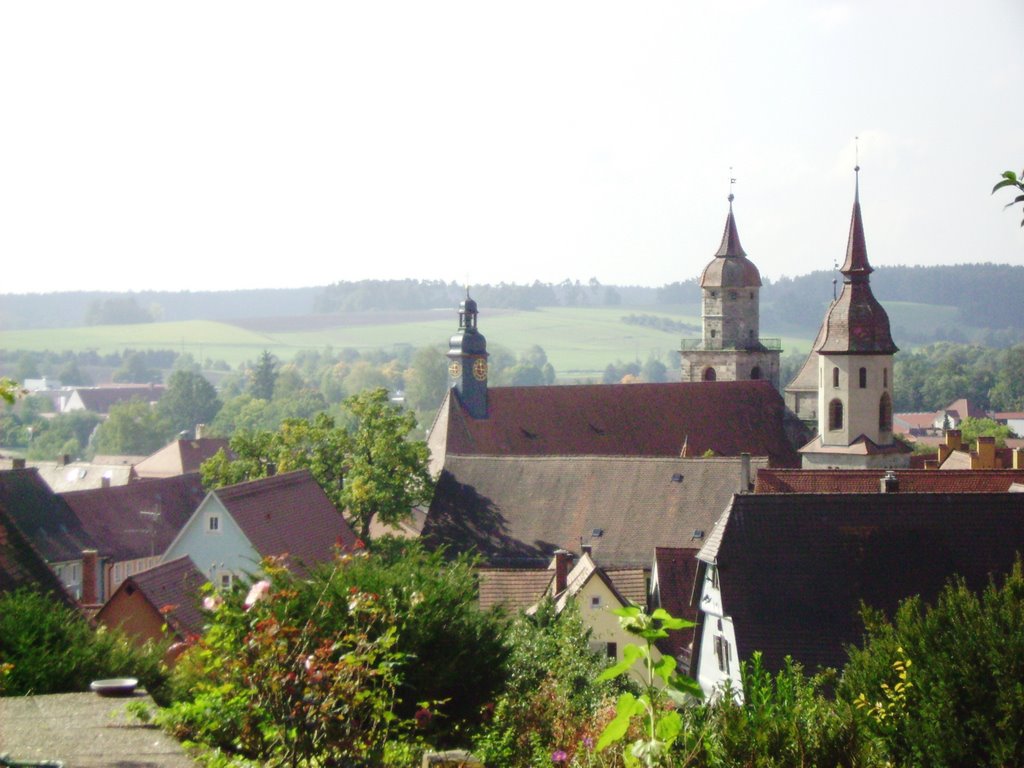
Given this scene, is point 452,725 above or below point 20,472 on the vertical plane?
above

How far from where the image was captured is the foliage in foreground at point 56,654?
11.6m

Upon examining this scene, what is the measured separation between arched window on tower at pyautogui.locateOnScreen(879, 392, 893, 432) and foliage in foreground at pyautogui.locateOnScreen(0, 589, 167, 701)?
3792cm

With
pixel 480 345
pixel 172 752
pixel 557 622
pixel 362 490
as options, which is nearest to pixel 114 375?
pixel 480 345

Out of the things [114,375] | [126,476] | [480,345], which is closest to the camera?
[480,345]

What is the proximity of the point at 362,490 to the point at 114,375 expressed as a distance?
150 meters

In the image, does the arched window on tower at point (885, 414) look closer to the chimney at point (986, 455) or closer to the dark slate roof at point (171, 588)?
the chimney at point (986, 455)

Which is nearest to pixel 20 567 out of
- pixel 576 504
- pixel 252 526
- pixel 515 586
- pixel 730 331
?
pixel 252 526

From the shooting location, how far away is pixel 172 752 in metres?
7.94

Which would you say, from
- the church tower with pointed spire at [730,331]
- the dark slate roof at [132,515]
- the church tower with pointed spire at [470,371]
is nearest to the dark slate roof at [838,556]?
the dark slate roof at [132,515]

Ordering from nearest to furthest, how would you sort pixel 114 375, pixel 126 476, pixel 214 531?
pixel 214 531
pixel 126 476
pixel 114 375

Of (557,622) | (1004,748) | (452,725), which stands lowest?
(557,622)

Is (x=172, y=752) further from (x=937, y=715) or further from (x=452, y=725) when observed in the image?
(x=937, y=715)

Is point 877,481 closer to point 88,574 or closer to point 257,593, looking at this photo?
point 88,574

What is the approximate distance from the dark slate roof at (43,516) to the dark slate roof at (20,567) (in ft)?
79.0
